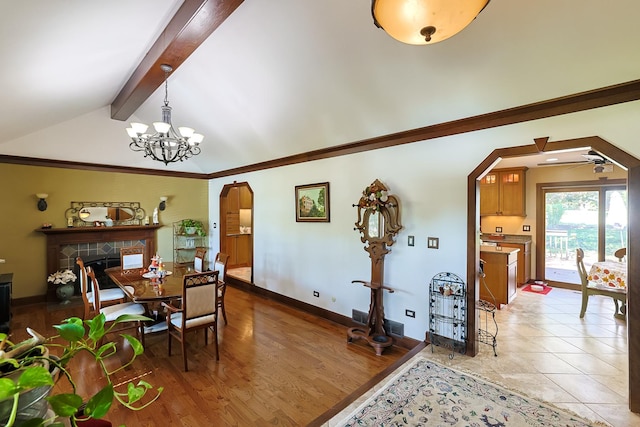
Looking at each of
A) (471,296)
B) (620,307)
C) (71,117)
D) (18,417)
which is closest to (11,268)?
(71,117)

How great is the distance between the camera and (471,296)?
3.04 meters

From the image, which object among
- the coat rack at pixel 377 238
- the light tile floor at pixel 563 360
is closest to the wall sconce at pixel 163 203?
the coat rack at pixel 377 238

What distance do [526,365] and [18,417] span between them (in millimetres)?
3670

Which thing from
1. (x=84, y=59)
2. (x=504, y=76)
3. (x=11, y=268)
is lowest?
(x=11, y=268)

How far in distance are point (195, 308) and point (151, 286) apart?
2.46 ft

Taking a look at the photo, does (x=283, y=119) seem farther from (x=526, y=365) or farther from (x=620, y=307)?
(x=620, y=307)

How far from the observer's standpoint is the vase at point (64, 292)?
502cm

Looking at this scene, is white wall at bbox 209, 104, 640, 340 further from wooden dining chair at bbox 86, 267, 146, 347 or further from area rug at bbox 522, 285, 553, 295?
area rug at bbox 522, 285, 553, 295

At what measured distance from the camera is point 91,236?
217 inches

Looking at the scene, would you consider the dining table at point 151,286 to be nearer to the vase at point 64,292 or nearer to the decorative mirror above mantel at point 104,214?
the vase at point 64,292

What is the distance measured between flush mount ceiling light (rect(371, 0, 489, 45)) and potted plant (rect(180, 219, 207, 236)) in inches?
249

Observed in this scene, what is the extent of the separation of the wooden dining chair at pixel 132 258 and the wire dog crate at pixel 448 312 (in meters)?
4.31

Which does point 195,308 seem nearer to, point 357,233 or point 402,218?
point 357,233

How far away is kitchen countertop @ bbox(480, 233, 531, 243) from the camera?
20.5 ft
